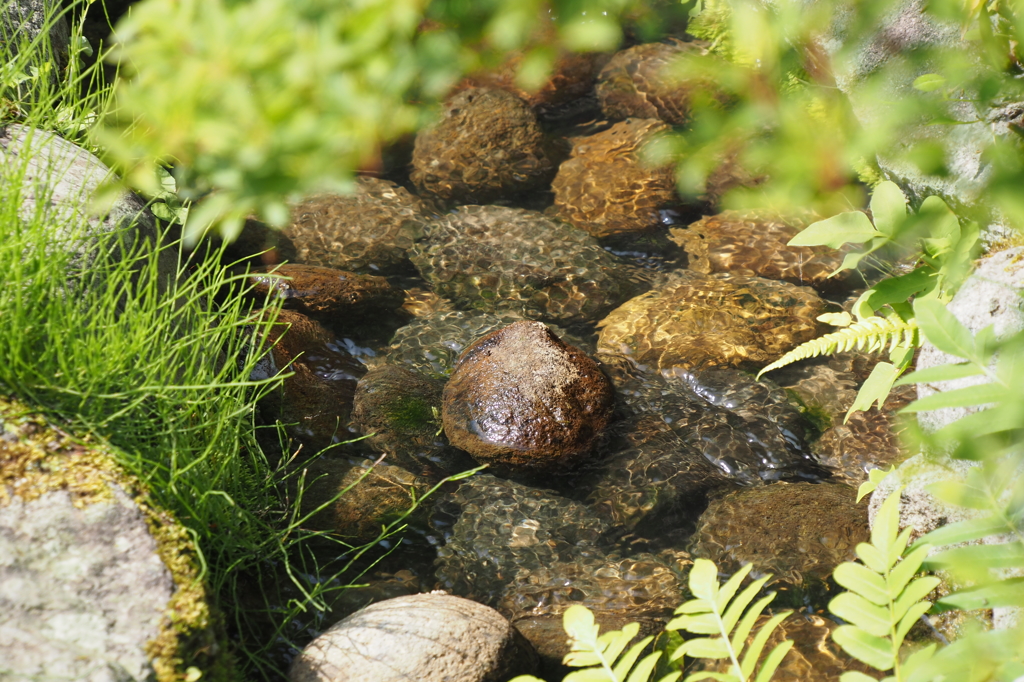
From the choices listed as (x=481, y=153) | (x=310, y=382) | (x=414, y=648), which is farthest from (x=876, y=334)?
(x=481, y=153)

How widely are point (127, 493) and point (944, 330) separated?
2471 millimetres

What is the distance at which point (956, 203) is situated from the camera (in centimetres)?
360

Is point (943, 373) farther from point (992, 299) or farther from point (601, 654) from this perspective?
point (992, 299)

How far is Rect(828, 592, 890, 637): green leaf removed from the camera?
164 centimetres

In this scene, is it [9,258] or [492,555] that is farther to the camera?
[492,555]

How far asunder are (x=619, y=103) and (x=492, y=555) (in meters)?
5.32

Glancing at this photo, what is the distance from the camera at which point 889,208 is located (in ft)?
8.17

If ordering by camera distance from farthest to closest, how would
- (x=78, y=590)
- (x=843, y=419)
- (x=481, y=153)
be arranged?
(x=481, y=153), (x=843, y=419), (x=78, y=590)

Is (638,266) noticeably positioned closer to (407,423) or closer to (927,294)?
(407,423)

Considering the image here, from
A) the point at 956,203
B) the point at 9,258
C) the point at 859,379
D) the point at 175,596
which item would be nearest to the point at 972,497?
the point at 175,596

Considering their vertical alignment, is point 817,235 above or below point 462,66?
below

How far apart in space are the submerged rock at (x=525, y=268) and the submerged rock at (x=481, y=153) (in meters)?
0.65

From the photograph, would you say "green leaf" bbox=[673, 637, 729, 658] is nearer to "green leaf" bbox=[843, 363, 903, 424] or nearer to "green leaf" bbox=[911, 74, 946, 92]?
"green leaf" bbox=[911, 74, 946, 92]

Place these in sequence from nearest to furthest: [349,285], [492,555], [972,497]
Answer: [972,497]
[492,555]
[349,285]
